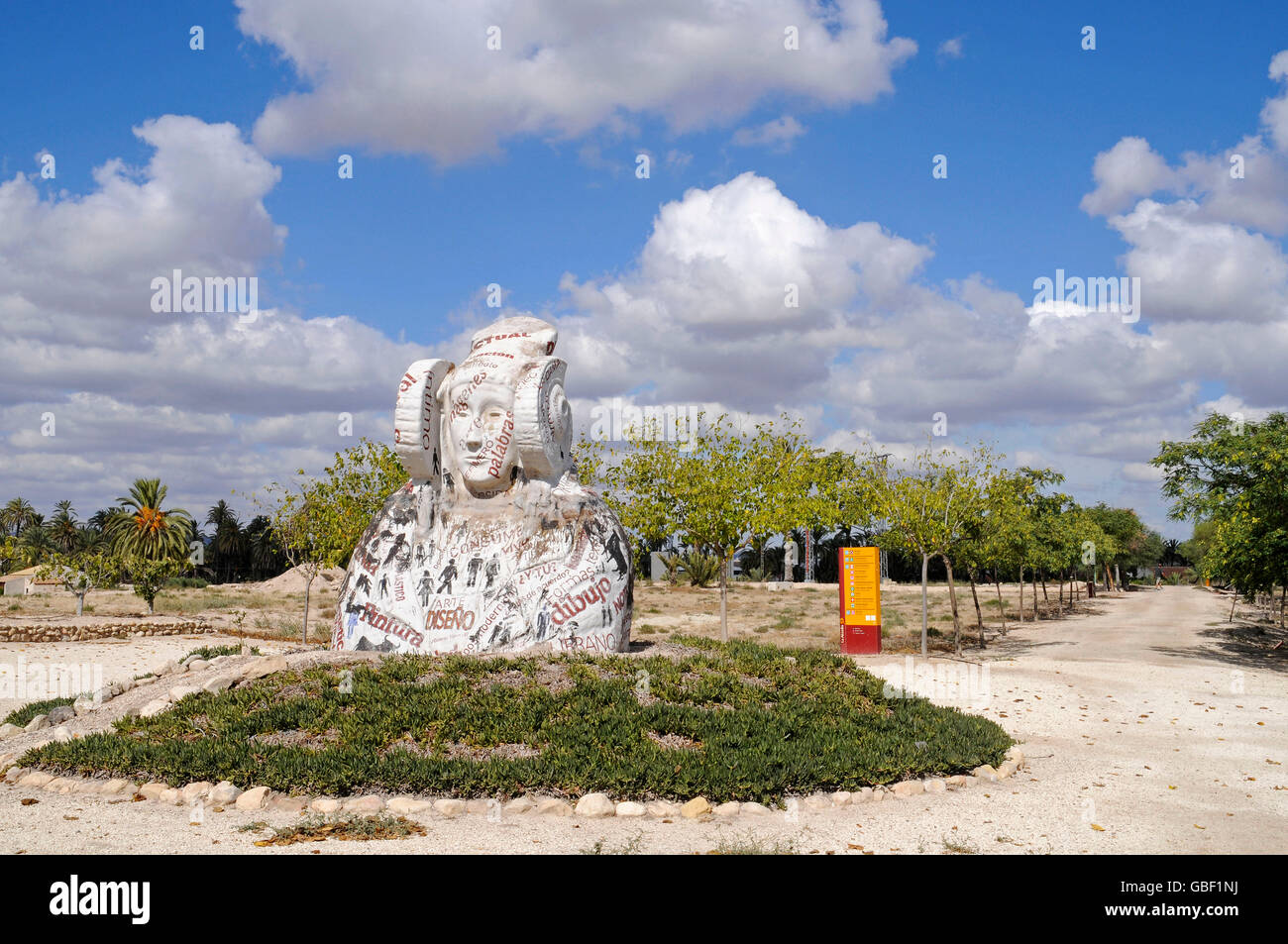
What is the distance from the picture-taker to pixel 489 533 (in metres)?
12.3

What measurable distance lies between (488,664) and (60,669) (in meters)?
11.6

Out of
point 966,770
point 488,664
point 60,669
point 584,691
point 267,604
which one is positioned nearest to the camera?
point 966,770

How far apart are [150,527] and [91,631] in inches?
1269

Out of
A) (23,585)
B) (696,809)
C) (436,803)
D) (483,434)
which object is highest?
(483,434)

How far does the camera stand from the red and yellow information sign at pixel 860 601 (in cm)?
2103

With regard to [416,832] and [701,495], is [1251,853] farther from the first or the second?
[701,495]

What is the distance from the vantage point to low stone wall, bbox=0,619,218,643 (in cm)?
2216

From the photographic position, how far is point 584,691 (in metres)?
9.79

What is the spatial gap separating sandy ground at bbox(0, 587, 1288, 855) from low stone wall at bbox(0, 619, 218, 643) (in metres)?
16.7

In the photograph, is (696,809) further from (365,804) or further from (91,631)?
(91,631)

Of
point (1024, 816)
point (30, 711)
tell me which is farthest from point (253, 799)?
point (1024, 816)

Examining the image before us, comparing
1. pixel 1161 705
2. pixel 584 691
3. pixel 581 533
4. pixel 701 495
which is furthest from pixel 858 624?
pixel 584 691

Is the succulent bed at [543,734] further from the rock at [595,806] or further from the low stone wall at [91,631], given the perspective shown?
the low stone wall at [91,631]

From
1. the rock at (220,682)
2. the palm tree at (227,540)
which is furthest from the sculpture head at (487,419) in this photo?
the palm tree at (227,540)
